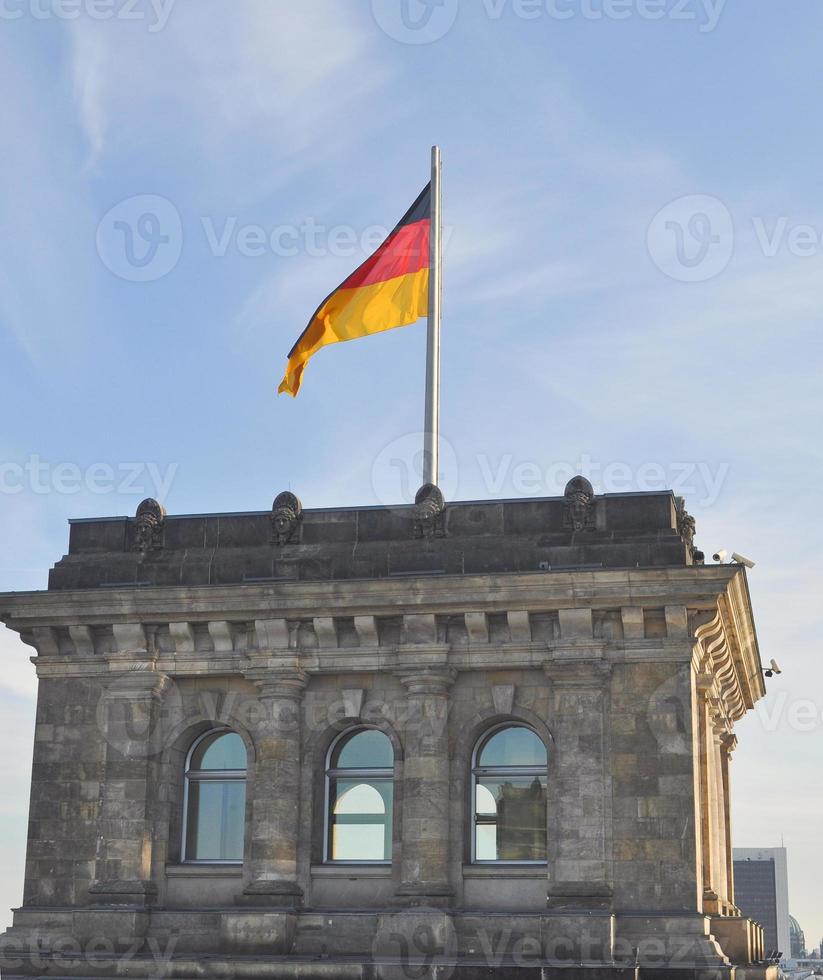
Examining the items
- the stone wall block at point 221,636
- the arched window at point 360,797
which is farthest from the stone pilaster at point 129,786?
the arched window at point 360,797

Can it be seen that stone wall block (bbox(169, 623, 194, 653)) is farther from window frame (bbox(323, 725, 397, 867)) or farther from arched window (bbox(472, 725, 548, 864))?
arched window (bbox(472, 725, 548, 864))

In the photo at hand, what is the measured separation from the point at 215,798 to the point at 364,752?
135 inches

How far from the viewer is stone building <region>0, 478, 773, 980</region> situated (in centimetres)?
3078

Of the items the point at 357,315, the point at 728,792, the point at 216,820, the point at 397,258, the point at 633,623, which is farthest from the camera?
the point at 728,792

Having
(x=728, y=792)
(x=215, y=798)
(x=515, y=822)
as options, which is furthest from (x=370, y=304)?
(x=728, y=792)

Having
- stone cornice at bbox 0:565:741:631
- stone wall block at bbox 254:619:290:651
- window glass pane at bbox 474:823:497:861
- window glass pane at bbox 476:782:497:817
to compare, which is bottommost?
window glass pane at bbox 474:823:497:861

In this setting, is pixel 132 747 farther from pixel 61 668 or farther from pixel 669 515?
pixel 669 515

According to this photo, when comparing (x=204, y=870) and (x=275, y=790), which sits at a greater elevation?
(x=275, y=790)

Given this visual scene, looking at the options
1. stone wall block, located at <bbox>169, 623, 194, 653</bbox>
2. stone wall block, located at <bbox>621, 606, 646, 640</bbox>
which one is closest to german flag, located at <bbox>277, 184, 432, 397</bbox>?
stone wall block, located at <bbox>169, 623, 194, 653</bbox>

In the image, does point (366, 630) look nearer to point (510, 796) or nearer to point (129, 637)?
point (510, 796)

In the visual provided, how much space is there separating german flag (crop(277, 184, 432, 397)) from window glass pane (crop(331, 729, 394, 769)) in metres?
9.07

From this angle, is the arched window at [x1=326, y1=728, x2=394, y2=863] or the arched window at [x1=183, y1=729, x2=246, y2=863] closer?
the arched window at [x1=326, y1=728, x2=394, y2=863]

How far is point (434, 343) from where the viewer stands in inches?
1474

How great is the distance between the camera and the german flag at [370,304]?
125ft
